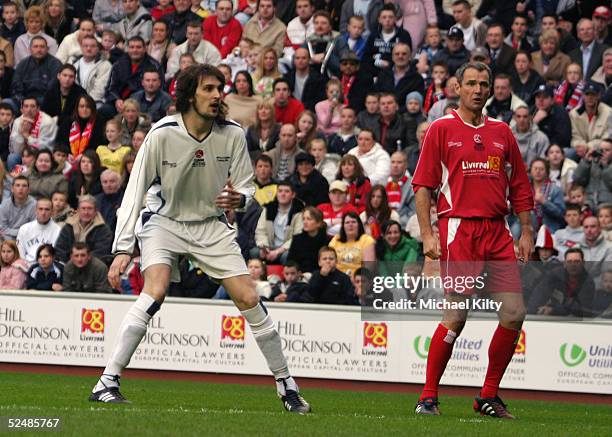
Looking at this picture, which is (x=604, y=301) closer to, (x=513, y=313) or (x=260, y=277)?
(x=260, y=277)

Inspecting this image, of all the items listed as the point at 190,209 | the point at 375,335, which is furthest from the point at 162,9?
the point at 190,209

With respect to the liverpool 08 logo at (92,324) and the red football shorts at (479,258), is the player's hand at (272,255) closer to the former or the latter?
the liverpool 08 logo at (92,324)

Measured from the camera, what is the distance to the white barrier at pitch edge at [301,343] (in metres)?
15.8

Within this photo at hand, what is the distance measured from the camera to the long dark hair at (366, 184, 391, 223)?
17906 millimetres

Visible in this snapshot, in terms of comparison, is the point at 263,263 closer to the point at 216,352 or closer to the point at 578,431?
the point at 216,352

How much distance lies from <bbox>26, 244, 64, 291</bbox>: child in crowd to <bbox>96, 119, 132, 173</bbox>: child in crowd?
8.71ft

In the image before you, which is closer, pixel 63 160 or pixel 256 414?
pixel 256 414

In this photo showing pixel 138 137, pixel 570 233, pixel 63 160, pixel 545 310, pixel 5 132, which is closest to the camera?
pixel 545 310

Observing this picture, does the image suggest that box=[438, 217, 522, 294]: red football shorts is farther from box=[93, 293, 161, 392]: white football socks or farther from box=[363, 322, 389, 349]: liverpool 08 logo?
Result: box=[363, 322, 389, 349]: liverpool 08 logo

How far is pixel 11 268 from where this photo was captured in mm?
17859

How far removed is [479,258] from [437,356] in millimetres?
771

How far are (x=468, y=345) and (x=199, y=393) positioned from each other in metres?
3.89

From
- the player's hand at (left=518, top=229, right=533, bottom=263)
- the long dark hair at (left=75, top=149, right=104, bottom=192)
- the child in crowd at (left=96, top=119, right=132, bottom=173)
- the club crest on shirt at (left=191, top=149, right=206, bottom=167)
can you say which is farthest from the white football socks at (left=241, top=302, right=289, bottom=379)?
the child in crowd at (left=96, top=119, right=132, bottom=173)

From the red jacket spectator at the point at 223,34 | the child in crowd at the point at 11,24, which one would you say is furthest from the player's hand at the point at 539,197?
the child in crowd at the point at 11,24
